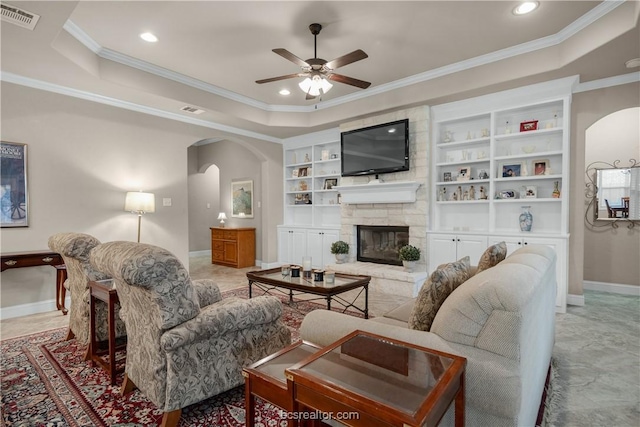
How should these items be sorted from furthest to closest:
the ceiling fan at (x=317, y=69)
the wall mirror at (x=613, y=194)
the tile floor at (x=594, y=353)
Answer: the wall mirror at (x=613, y=194) < the ceiling fan at (x=317, y=69) < the tile floor at (x=594, y=353)

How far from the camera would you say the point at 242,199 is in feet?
25.3

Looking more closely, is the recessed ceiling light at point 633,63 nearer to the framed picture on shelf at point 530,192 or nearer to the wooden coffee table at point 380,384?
the framed picture on shelf at point 530,192

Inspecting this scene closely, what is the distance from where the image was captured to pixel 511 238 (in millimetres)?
4195

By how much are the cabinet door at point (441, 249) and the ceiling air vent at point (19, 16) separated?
495 centimetres

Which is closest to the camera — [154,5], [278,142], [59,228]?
[154,5]

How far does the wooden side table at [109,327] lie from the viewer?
7.16ft

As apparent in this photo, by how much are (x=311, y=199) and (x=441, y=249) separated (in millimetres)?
2902

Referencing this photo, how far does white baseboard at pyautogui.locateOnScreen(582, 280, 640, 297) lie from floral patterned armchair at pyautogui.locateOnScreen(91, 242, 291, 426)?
16.2ft

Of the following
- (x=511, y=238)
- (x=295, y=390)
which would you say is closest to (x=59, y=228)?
(x=295, y=390)

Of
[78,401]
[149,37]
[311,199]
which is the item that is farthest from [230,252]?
[78,401]

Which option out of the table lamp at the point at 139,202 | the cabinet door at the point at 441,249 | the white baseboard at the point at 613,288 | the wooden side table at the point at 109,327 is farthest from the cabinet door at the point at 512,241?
the table lamp at the point at 139,202

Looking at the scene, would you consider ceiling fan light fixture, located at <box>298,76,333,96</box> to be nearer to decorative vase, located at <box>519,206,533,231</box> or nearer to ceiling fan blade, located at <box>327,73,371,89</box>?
ceiling fan blade, located at <box>327,73,371,89</box>

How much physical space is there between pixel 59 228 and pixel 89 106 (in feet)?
5.33

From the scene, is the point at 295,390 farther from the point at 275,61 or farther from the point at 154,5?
the point at 275,61
